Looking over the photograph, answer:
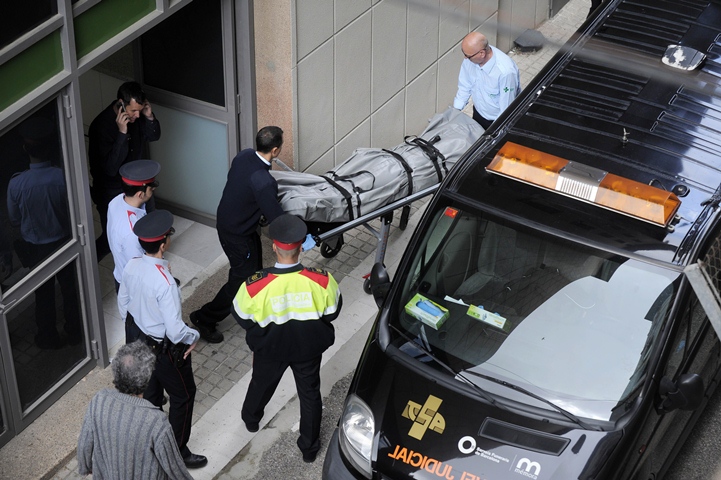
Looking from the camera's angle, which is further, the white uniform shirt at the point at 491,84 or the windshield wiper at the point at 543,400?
the white uniform shirt at the point at 491,84

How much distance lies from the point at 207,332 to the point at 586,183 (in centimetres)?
329

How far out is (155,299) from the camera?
6.00m

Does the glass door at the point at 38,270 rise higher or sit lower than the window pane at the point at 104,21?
lower

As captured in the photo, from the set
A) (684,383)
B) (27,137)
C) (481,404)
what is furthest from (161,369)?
(684,383)

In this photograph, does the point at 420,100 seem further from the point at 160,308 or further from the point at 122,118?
the point at 160,308

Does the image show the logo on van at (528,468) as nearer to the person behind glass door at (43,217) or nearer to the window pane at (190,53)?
the person behind glass door at (43,217)

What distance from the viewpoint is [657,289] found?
567cm

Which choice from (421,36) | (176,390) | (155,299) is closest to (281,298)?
(155,299)

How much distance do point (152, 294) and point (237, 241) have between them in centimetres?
151

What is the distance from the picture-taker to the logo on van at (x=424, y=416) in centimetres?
550

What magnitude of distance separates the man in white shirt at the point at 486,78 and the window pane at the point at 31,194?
3.87 metres

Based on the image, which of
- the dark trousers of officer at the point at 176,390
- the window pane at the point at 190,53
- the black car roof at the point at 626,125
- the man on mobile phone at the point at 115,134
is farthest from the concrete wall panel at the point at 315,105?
the dark trousers of officer at the point at 176,390

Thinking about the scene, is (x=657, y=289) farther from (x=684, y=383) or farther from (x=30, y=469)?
(x=30, y=469)

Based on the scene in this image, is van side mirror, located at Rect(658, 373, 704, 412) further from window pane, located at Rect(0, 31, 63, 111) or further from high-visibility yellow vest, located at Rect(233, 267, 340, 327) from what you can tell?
window pane, located at Rect(0, 31, 63, 111)
